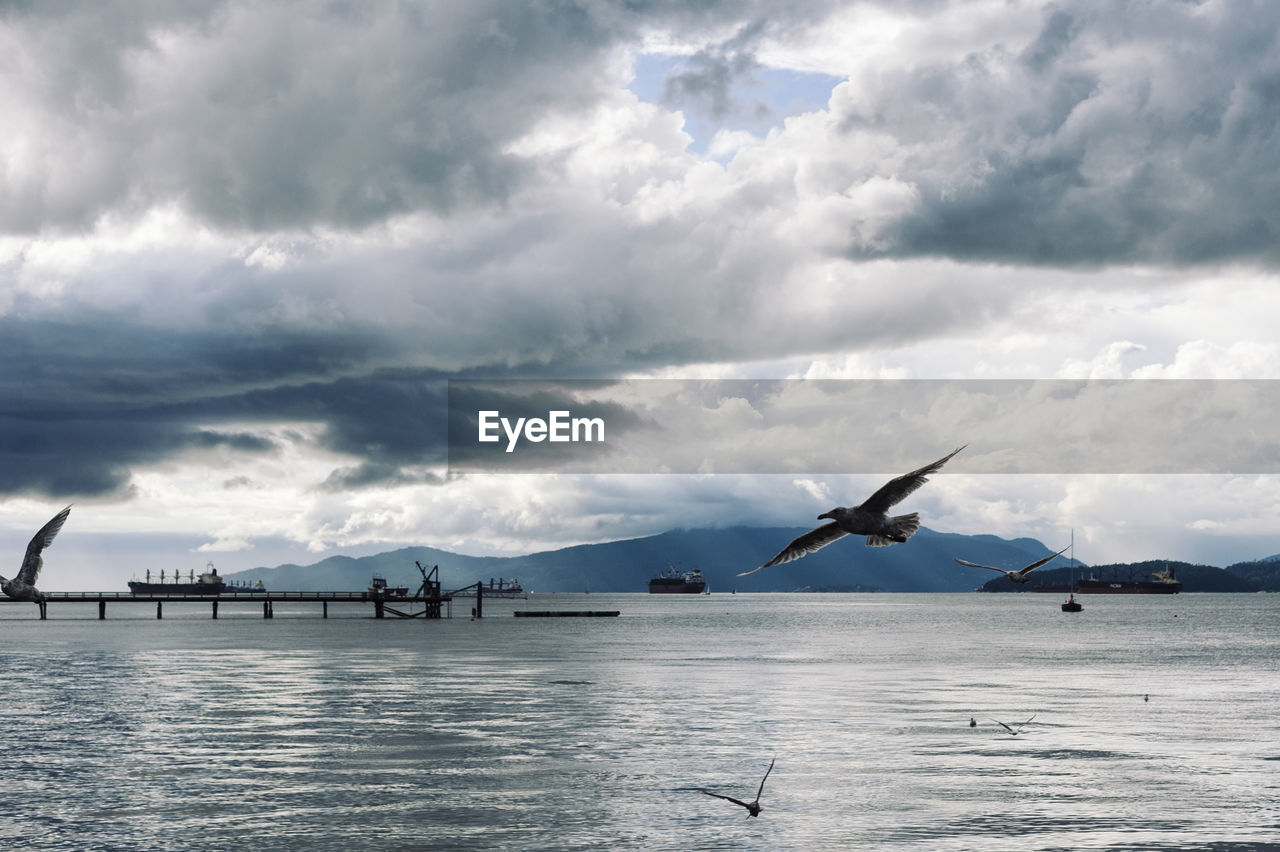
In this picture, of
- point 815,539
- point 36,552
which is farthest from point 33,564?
point 815,539

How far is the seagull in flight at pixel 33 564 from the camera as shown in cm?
5019

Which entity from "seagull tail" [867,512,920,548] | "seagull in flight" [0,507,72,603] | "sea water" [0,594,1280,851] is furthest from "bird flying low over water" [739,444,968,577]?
"seagull in flight" [0,507,72,603]

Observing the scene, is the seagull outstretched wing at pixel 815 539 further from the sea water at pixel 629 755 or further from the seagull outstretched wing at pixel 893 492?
the sea water at pixel 629 755

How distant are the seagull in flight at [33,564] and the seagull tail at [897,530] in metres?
37.3

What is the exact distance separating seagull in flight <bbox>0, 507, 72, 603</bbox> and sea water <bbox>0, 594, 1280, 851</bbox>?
6.28 m

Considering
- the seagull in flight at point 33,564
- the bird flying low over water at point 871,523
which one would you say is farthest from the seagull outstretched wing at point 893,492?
the seagull in flight at point 33,564

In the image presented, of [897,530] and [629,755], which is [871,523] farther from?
[629,755]

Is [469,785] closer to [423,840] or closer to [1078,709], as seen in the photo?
[423,840]

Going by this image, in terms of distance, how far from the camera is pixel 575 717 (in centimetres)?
6450

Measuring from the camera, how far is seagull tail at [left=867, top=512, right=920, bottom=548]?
71.6 feet

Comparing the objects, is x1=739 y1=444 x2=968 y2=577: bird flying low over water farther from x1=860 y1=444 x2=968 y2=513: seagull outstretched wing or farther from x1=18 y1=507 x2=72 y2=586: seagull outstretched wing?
x1=18 y1=507 x2=72 y2=586: seagull outstretched wing

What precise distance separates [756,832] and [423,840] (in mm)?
9237

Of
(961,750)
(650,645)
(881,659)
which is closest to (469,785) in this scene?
(961,750)

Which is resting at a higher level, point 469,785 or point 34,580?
point 34,580
